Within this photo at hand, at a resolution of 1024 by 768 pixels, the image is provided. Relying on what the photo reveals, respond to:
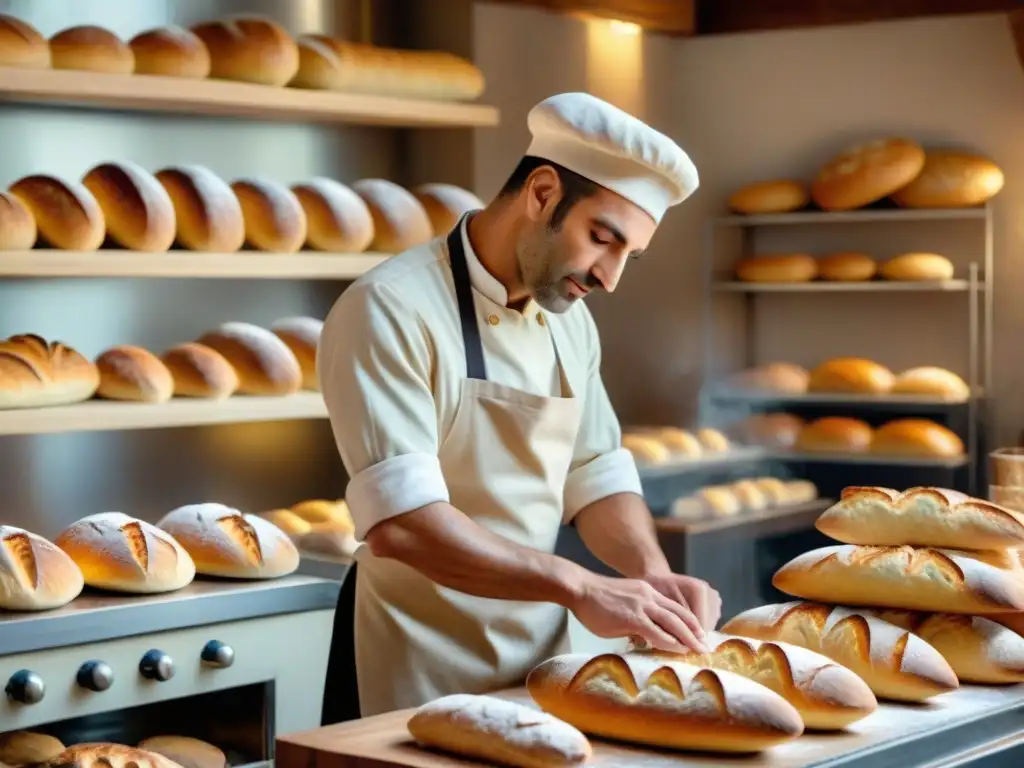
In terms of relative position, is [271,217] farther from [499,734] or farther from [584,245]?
[499,734]

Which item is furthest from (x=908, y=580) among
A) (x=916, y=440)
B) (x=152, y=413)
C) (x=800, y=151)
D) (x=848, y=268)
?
(x=800, y=151)

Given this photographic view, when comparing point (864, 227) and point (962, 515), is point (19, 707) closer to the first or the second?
point (962, 515)

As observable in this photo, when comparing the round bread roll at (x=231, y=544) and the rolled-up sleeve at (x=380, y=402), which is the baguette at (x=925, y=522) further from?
the round bread roll at (x=231, y=544)

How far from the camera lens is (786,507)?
4449mm

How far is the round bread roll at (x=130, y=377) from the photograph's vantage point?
2.96m

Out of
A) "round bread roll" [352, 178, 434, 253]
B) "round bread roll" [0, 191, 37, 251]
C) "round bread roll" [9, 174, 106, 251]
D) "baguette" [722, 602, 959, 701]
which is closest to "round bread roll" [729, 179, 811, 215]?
"round bread roll" [352, 178, 434, 253]

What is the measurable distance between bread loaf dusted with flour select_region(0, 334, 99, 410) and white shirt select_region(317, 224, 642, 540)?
105cm

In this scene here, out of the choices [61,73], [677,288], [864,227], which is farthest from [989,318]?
[61,73]

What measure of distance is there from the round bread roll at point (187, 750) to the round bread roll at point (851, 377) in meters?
2.60

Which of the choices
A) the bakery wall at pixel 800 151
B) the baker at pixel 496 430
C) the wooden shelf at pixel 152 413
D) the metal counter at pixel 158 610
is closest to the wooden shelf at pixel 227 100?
the wooden shelf at pixel 152 413

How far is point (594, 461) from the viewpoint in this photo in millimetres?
2146

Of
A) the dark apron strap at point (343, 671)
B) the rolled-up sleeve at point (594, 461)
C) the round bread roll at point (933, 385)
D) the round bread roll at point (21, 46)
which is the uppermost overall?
the round bread roll at point (21, 46)

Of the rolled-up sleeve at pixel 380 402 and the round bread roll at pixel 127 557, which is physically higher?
the rolled-up sleeve at pixel 380 402

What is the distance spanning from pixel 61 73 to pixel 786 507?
2.44 meters
